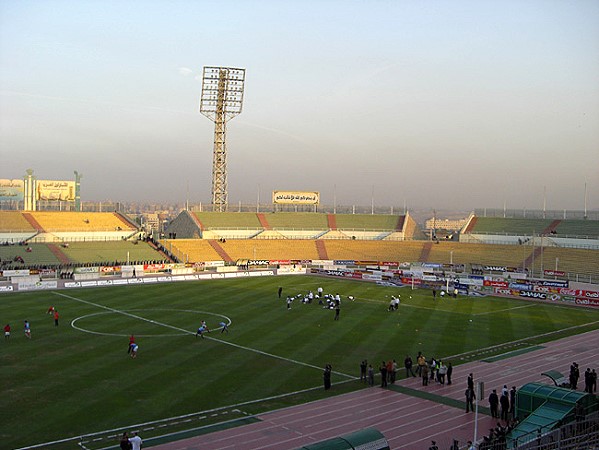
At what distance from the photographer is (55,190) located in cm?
8988

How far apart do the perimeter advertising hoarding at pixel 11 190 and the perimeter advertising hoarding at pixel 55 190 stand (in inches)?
90.7

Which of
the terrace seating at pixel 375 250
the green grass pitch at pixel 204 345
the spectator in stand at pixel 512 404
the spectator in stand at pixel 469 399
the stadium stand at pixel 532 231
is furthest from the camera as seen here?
the terrace seating at pixel 375 250

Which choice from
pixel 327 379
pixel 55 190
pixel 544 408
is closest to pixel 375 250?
pixel 55 190

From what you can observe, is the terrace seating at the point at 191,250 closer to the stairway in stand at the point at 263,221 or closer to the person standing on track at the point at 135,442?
the stairway in stand at the point at 263,221

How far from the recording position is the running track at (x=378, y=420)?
18797 mm

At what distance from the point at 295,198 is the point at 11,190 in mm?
46521

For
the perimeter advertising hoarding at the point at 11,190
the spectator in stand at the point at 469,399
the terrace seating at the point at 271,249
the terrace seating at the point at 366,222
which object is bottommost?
the spectator in stand at the point at 469,399

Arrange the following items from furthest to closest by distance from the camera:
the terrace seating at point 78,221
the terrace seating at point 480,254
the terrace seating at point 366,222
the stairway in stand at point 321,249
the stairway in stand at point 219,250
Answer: the terrace seating at point 366,222
the stairway in stand at point 321,249
the terrace seating at point 78,221
the stairway in stand at point 219,250
the terrace seating at point 480,254

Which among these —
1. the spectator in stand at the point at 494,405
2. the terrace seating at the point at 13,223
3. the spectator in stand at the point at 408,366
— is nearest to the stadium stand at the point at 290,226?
the terrace seating at the point at 13,223

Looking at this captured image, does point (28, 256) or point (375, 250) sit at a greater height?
point (375, 250)

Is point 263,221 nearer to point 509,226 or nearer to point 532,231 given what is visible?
point 509,226

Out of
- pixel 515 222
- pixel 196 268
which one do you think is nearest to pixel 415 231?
pixel 515 222

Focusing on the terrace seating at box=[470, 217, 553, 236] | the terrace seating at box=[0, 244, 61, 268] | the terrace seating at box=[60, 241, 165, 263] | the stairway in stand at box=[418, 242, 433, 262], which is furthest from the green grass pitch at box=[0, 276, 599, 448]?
the terrace seating at box=[470, 217, 553, 236]

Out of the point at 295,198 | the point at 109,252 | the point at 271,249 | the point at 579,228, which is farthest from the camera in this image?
the point at 295,198
